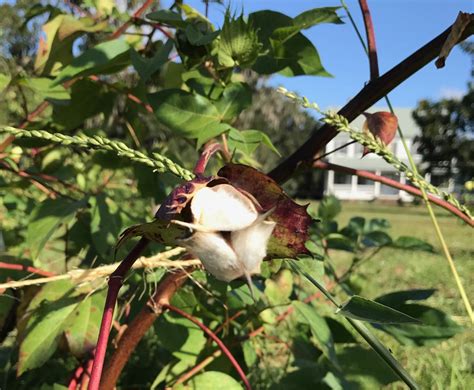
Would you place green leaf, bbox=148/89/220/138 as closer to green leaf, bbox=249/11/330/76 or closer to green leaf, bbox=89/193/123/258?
green leaf, bbox=249/11/330/76

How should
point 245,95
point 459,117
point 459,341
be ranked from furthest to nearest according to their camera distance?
point 459,117 → point 459,341 → point 245,95

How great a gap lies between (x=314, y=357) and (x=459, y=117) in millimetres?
15254

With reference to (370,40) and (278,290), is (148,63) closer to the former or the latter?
(370,40)

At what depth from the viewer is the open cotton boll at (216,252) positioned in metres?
0.21

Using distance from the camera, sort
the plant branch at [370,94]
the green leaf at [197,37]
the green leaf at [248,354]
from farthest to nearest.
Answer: the green leaf at [248,354] < the green leaf at [197,37] < the plant branch at [370,94]

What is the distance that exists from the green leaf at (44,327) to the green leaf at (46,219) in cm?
5

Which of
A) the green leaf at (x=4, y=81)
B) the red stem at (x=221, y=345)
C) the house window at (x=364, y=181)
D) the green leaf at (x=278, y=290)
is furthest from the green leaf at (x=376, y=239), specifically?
the green leaf at (x=4, y=81)

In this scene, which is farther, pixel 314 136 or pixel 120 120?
pixel 120 120

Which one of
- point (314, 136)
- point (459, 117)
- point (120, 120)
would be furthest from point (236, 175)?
point (459, 117)

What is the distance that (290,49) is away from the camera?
1.88 feet

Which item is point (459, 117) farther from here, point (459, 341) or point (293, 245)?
point (293, 245)

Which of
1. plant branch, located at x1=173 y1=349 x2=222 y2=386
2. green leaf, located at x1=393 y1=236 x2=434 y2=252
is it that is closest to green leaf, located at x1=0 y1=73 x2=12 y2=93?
plant branch, located at x1=173 y1=349 x2=222 y2=386

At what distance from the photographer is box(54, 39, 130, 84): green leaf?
1.88 feet

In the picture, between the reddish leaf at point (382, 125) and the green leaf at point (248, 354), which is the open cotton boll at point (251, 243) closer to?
the reddish leaf at point (382, 125)
